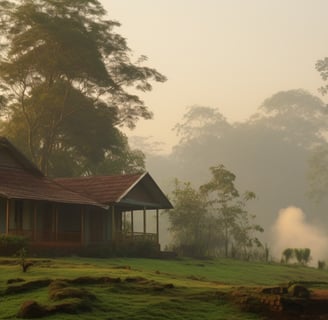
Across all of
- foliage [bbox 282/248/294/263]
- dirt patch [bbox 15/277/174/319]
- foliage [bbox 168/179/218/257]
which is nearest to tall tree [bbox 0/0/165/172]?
foliage [bbox 168/179/218/257]

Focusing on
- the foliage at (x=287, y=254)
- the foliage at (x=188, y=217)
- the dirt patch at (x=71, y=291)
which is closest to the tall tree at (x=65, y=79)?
the foliage at (x=188, y=217)

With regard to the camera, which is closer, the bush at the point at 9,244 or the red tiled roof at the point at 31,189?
the bush at the point at 9,244

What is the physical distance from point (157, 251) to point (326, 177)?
7005 cm

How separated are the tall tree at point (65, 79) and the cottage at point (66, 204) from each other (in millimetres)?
11627

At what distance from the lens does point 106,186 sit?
41531 millimetres

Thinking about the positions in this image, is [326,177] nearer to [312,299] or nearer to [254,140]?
[254,140]

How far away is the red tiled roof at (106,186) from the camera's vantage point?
39812 millimetres

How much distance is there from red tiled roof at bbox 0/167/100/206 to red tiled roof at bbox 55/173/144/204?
1.64 m

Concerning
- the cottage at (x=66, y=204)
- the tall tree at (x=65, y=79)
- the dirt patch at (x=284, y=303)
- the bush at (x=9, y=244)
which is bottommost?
the dirt patch at (x=284, y=303)

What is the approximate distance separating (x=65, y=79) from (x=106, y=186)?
62.6 ft

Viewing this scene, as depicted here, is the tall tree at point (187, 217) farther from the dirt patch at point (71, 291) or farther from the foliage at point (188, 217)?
the dirt patch at point (71, 291)

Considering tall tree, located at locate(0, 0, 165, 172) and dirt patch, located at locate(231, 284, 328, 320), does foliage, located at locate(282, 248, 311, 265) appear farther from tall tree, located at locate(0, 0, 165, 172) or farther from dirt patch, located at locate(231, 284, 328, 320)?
dirt patch, located at locate(231, 284, 328, 320)

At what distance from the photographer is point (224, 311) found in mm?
15859

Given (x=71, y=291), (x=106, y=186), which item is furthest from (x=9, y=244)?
(x=71, y=291)
